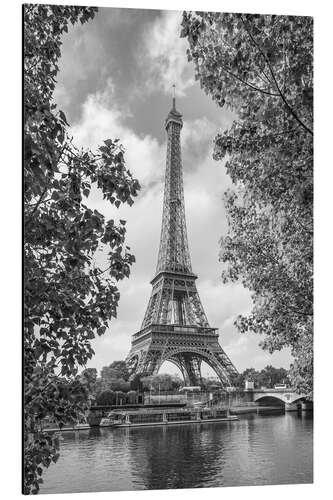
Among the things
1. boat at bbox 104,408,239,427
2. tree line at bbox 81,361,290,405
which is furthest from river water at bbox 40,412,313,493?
tree line at bbox 81,361,290,405

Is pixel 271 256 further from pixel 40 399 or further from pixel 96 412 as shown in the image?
pixel 96 412

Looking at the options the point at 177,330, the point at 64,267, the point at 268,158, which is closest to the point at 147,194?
the point at 268,158

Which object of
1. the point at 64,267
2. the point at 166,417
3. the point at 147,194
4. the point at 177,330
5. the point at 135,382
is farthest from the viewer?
the point at 177,330

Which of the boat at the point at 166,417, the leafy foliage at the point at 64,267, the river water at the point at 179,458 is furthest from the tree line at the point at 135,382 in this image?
the river water at the point at 179,458

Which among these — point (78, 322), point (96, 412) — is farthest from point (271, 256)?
point (96, 412)

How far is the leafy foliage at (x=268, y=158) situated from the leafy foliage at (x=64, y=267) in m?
1.57

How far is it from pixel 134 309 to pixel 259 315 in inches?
63.1

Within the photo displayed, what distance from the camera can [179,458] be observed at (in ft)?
41.8

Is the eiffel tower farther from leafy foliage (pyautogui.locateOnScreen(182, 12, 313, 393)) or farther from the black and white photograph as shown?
leafy foliage (pyautogui.locateOnScreen(182, 12, 313, 393))

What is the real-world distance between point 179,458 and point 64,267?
408 inches

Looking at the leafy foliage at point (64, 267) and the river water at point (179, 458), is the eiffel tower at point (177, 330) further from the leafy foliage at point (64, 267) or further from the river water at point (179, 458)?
the leafy foliage at point (64, 267)

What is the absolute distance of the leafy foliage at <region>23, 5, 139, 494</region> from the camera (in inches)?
143

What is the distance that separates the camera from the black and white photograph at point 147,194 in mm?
3770
